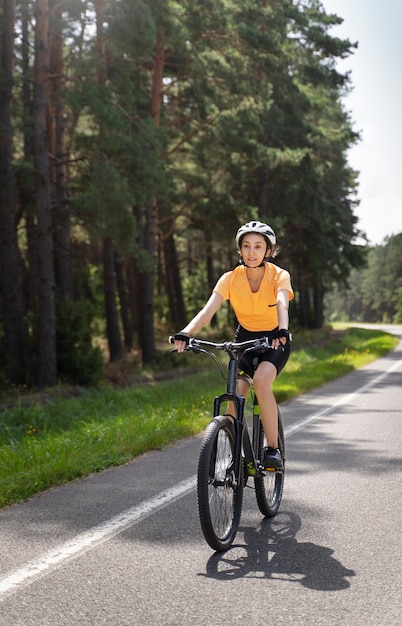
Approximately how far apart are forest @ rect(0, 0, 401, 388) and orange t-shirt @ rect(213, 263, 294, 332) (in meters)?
14.3

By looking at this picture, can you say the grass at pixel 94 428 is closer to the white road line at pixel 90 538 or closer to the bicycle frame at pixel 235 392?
the white road line at pixel 90 538

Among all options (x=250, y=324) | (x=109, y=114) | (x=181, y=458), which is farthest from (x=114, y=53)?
(x=250, y=324)

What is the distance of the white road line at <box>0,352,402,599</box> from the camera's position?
14.8ft

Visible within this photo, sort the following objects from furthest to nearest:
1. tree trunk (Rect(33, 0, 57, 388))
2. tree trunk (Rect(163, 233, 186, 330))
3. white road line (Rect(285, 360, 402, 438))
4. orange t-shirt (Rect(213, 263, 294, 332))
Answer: tree trunk (Rect(163, 233, 186, 330)) < tree trunk (Rect(33, 0, 57, 388)) < white road line (Rect(285, 360, 402, 438)) < orange t-shirt (Rect(213, 263, 294, 332))

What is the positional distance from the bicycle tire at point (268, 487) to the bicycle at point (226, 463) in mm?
16

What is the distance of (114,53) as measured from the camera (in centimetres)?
2514

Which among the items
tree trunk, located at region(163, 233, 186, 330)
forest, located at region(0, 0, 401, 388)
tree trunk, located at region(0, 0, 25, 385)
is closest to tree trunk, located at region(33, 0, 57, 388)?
forest, located at region(0, 0, 401, 388)

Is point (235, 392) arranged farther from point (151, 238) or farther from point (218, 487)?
point (151, 238)

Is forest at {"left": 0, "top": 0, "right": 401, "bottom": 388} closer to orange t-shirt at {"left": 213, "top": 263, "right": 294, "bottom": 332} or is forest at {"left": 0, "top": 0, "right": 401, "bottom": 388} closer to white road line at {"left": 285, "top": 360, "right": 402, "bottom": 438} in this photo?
white road line at {"left": 285, "top": 360, "right": 402, "bottom": 438}

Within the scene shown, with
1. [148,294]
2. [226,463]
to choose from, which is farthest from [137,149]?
[226,463]

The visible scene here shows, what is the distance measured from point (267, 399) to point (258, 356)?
0.31 metres

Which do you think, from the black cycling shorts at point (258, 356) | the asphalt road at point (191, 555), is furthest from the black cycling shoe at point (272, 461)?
the black cycling shorts at point (258, 356)

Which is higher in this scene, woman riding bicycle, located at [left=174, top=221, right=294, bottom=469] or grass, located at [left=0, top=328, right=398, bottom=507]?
woman riding bicycle, located at [left=174, top=221, right=294, bottom=469]

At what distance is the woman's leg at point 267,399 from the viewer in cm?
562
